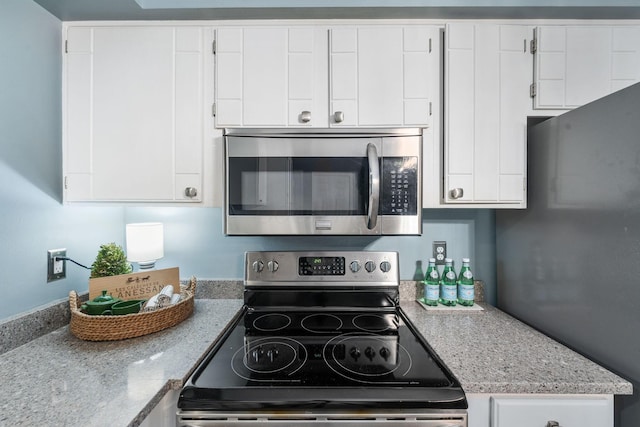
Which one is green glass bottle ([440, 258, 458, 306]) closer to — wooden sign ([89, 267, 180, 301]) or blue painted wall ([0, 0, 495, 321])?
blue painted wall ([0, 0, 495, 321])

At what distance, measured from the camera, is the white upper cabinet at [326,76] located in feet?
3.96

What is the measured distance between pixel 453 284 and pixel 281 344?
0.87 meters

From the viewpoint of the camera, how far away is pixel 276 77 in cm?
121

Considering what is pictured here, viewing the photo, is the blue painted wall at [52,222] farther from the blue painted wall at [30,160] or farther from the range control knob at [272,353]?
the range control knob at [272,353]

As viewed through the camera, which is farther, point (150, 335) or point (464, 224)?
point (464, 224)

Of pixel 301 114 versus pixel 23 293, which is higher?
pixel 301 114

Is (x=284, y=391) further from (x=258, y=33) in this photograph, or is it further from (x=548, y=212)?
(x=258, y=33)

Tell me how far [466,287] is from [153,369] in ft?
4.34

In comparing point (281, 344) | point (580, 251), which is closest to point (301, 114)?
point (281, 344)

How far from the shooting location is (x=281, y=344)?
106 cm

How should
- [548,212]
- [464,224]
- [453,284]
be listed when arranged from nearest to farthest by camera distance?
1. [548,212]
2. [453,284]
3. [464,224]

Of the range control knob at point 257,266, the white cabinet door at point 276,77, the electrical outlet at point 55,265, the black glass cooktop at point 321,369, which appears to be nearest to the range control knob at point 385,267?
the black glass cooktop at point 321,369

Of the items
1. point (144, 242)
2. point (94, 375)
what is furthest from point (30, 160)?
point (94, 375)

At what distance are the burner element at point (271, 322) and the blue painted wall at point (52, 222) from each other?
1.15 ft
